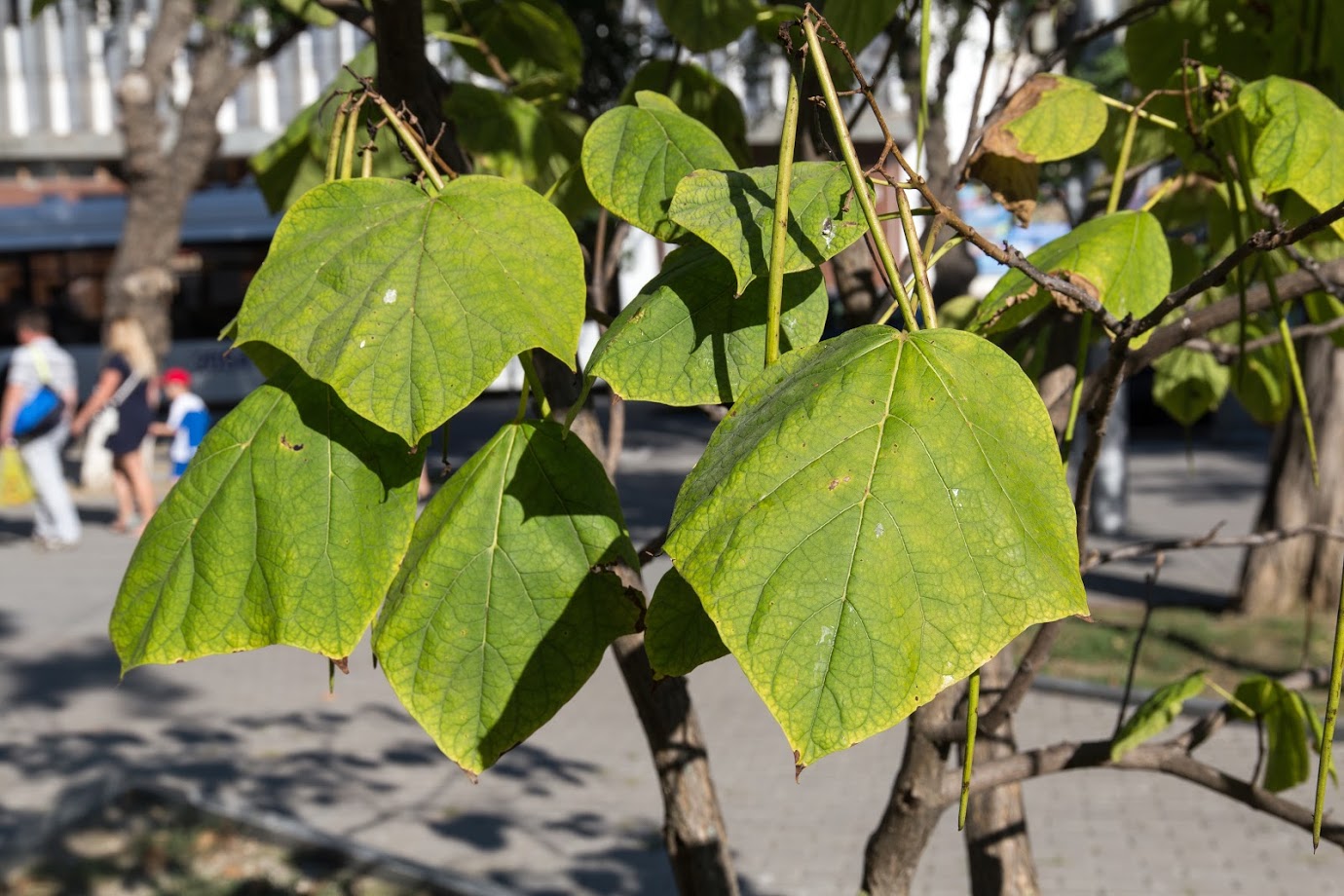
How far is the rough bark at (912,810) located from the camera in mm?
1718

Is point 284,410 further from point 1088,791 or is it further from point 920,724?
point 1088,791

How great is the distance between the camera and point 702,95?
193cm

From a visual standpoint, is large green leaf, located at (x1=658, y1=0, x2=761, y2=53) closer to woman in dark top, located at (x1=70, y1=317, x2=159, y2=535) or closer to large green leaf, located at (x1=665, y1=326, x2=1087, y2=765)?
large green leaf, located at (x1=665, y1=326, x2=1087, y2=765)

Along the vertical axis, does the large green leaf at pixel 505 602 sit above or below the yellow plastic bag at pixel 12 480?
above

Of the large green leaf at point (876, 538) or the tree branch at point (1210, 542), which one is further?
the tree branch at point (1210, 542)

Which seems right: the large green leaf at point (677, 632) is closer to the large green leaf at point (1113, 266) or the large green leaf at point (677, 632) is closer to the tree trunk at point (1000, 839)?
the large green leaf at point (1113, 266)

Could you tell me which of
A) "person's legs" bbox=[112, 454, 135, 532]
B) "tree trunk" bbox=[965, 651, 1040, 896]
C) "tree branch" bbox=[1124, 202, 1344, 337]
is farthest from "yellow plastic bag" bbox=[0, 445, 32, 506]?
"tree branch" bbox=[1124, 202, 1344, 337]

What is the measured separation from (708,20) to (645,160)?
2.60ft

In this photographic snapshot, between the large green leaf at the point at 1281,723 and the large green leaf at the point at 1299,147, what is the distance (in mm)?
783

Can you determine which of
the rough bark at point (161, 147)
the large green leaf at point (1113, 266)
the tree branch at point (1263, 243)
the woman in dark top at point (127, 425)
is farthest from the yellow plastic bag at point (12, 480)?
the tree branch at point (1263, 243)

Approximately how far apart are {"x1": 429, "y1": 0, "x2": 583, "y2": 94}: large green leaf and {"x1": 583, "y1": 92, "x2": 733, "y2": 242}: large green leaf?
2.78 ft

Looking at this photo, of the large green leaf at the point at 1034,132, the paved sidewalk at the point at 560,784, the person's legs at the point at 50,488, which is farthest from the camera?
the person's legs at the point at 50,488

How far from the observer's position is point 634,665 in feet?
5.36

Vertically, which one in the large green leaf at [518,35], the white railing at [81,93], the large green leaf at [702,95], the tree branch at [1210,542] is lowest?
the tree branch at [1210,542]
